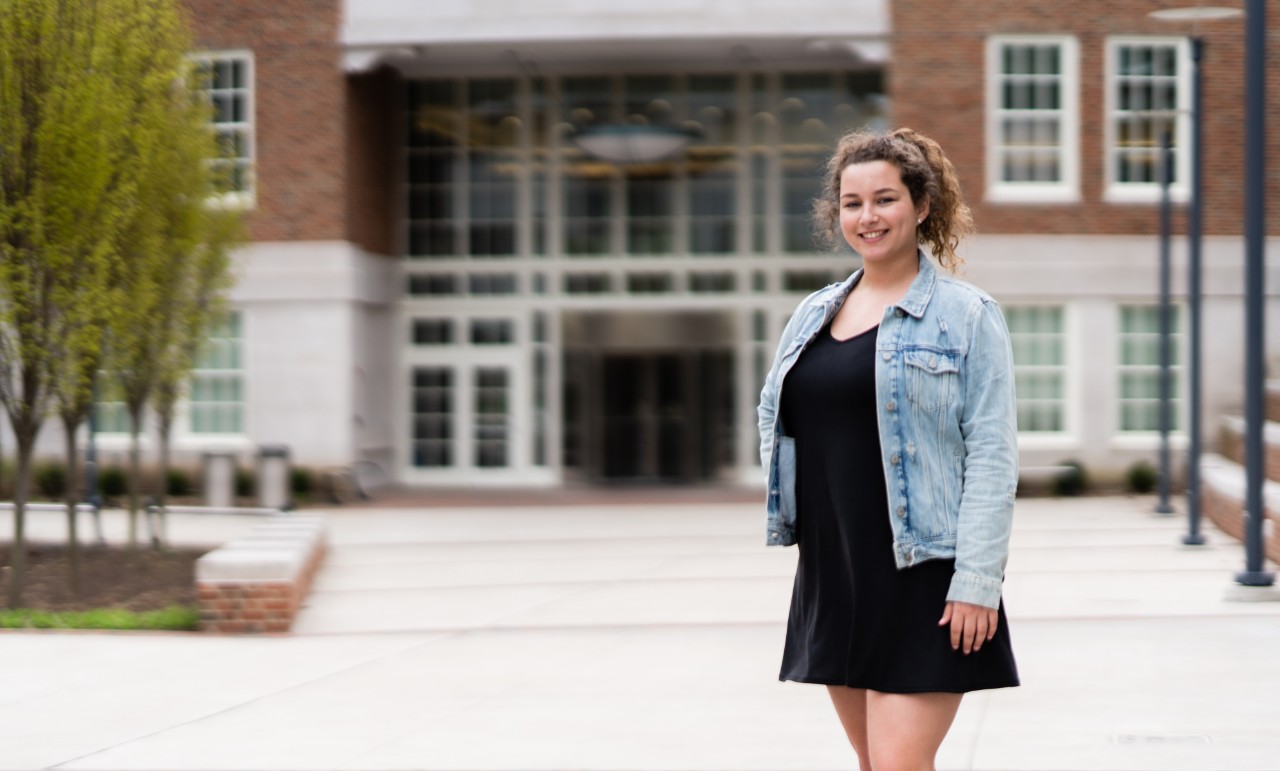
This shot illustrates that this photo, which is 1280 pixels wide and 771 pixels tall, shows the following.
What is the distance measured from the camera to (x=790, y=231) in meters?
25.0

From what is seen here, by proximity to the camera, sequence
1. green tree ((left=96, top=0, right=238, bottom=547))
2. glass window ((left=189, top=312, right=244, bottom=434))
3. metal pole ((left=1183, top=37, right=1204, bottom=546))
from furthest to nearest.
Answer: glass window ((left=189, top=312, right=244, bottom=434)) → metal pole ((left=1183, top=37, right=1204, bottom=546)) → green tree ((left=96, top=0, right=238, bottom=547))

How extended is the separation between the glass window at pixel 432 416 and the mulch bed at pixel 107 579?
10.1 metres

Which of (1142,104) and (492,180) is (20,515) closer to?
(492,180)

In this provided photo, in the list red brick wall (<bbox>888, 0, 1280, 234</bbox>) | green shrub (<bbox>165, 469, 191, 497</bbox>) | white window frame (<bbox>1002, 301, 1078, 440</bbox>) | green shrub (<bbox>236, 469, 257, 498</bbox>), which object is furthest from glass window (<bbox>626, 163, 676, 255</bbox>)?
green shrub (<bbox>165, 469, 191, 497</bbox>)

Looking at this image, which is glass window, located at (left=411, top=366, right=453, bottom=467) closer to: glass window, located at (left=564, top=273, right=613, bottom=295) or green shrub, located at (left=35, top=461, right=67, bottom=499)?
glass window, located at (left=564, top=273, right=613, bottom=295)

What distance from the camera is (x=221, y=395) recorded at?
78.1 ft

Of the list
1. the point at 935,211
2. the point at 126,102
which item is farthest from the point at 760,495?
the point at 935,211

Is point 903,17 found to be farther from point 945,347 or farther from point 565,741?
point 945,347

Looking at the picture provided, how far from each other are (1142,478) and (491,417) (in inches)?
386

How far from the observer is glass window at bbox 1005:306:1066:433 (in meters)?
23.1

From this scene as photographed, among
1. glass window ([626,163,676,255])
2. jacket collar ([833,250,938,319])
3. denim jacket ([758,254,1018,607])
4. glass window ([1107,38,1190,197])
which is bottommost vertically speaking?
denim jacket ([758,254,1018,607])

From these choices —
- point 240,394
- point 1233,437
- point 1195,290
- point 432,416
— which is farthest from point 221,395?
point 1195,290

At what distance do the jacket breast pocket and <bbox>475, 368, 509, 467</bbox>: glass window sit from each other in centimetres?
2175

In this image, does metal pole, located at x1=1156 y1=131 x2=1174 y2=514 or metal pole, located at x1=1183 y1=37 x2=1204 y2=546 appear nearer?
metal pole, located at x1=1183 y1=37 x2=1204 y2=546
